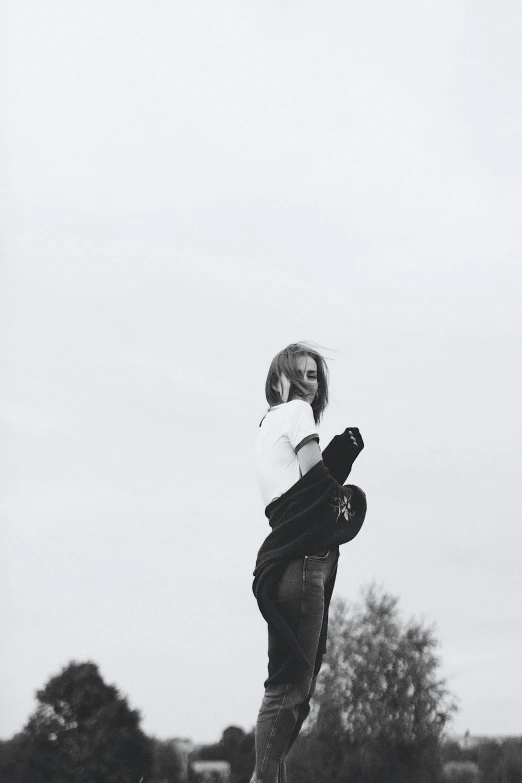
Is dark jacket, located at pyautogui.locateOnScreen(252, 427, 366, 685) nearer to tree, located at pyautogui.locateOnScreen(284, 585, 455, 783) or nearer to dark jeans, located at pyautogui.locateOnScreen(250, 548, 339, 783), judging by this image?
dark jeans, located at pyautogui.locateOnScreen(250, 548, 339, 783)

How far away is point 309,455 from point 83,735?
45938 millimetres

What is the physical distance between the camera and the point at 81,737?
47.1 metres

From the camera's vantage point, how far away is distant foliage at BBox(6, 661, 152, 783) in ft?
138

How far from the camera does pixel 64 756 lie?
43219 millimetres

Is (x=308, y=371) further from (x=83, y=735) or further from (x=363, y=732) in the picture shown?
(x=83, y=735)

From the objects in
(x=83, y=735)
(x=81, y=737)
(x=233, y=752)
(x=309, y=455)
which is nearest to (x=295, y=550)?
(x=309, y=455)

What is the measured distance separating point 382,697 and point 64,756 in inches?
493

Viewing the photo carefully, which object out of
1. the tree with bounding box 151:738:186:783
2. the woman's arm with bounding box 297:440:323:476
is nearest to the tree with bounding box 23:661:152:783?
the tree with bounding box 151:738:186:783

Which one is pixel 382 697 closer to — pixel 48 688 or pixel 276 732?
pixel 48 688

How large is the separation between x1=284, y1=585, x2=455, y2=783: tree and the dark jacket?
3668cm

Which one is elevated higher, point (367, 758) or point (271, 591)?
point (367, 758)

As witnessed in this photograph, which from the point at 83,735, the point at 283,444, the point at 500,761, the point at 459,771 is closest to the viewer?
the point at 283,444

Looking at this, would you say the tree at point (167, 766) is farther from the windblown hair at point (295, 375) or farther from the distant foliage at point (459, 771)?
the windblown hair at point (295, 375)

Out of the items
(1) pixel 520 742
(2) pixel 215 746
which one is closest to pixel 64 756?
(2) pixel 215 746
